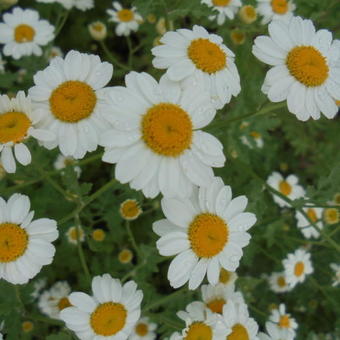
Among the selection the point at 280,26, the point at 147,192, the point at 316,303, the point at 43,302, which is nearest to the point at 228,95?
the point at 280,26

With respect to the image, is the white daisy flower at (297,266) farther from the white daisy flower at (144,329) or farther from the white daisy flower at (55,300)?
the white daisy flower at (55,300)

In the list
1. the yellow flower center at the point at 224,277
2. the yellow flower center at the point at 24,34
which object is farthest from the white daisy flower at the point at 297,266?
the yellow flower center at the point at 24,34

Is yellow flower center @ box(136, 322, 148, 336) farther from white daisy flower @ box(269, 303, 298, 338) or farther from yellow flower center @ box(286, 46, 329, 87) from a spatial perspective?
yellow flower center @ box(286, 46, 329, 87)

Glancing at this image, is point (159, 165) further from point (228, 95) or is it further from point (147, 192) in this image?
point (228, 95)

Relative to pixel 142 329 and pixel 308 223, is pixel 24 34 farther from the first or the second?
pixel 308 223

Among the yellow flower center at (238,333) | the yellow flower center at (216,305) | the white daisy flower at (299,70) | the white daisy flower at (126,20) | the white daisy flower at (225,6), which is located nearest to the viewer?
the white daisy flower at (299,70)

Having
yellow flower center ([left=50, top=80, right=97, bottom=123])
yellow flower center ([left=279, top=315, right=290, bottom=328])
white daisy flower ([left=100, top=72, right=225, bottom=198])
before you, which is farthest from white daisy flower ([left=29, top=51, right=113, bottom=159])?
yellow flower center ([left=279, top=315, right=290, bottom=328])

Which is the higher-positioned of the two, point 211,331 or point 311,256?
point 211,331
